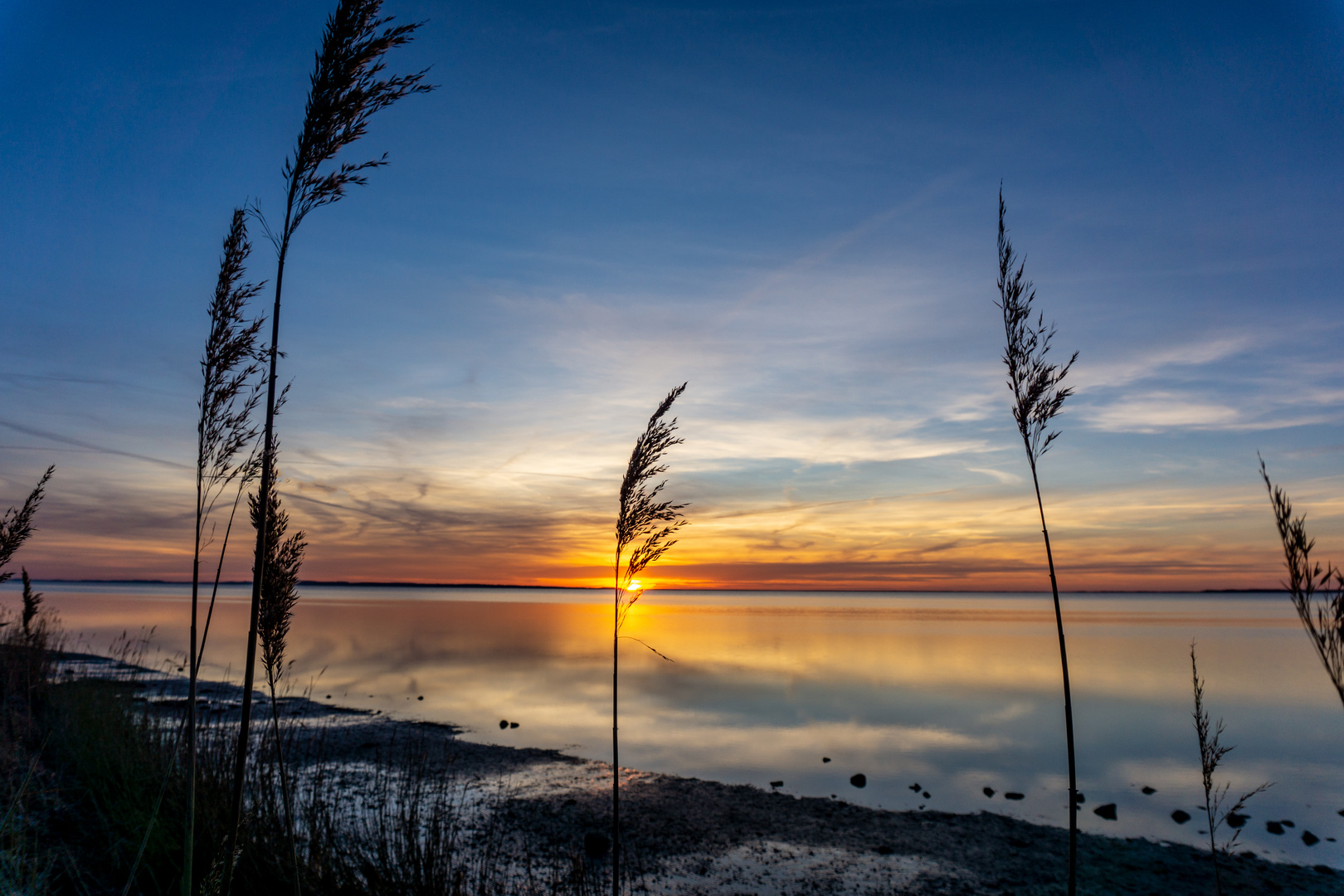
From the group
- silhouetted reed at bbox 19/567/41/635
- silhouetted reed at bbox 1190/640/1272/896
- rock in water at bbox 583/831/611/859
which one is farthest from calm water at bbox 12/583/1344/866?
silhouetted reed at bbox 19/567/41/635

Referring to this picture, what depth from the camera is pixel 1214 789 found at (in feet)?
52.4

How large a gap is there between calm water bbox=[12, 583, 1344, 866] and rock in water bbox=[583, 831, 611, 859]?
6239mm

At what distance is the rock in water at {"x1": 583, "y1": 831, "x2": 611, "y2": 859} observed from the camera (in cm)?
1084

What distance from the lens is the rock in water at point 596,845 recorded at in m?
10.8

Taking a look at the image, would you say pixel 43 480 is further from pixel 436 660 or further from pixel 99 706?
pixel 436 660

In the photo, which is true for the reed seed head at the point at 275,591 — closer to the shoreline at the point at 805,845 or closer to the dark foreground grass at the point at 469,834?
the dark foreground grass at the point at 469,834

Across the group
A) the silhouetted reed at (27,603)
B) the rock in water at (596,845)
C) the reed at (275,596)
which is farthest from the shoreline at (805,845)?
the reed at (275,596)

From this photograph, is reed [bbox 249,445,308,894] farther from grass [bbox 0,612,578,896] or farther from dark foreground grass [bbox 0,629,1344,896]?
dark foreground grass [bbox 0,629,1344,896]

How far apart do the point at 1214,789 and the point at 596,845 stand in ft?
50.3

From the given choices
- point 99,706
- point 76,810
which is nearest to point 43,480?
point 76,810

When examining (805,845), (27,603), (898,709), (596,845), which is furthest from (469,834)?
(898,709)

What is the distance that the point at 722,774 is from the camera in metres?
17.2

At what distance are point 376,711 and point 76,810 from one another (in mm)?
15324

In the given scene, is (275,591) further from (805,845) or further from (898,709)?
(898,709)
